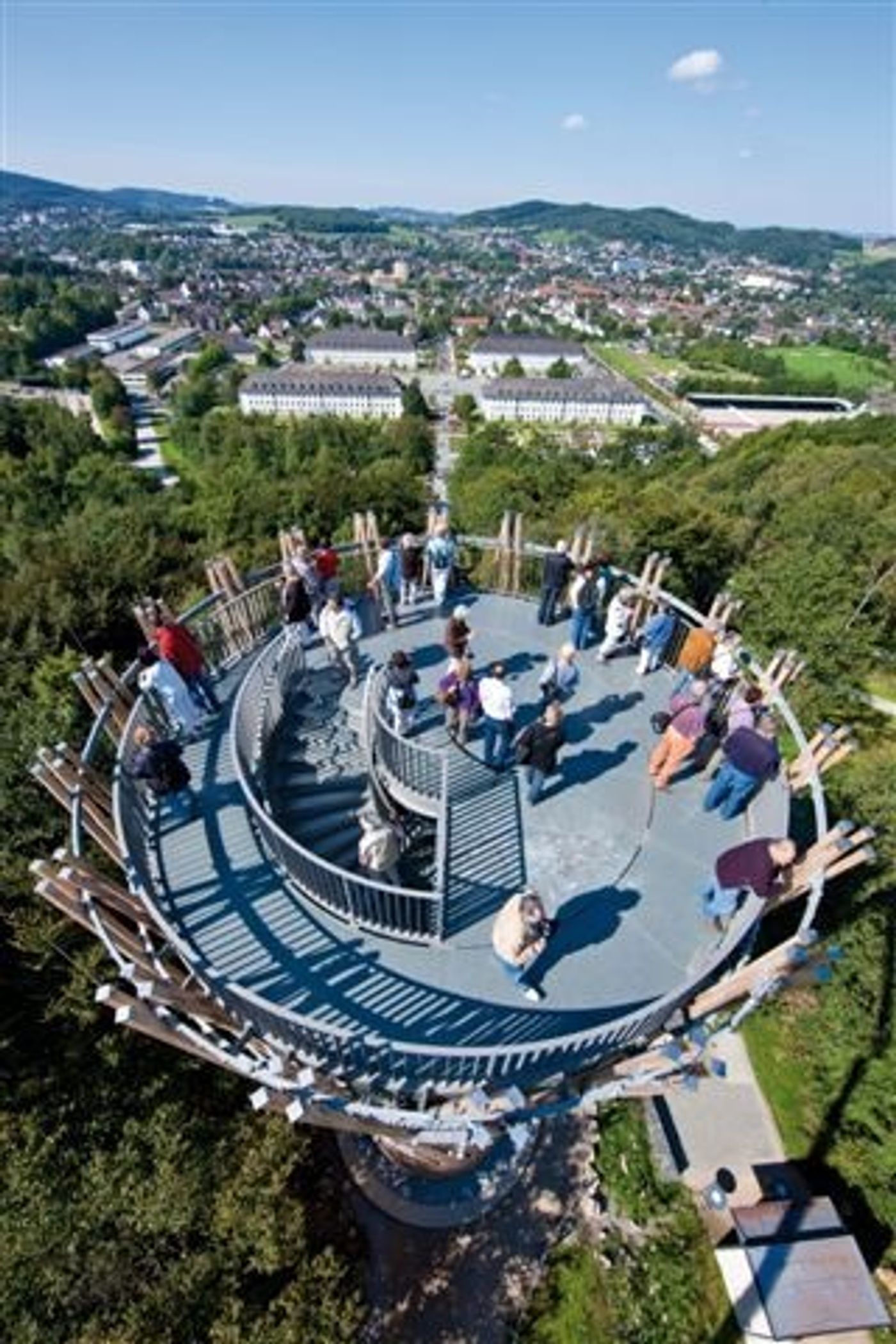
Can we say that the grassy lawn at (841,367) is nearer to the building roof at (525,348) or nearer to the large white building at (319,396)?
the building roof at (525,348)

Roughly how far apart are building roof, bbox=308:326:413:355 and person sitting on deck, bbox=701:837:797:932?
176 m

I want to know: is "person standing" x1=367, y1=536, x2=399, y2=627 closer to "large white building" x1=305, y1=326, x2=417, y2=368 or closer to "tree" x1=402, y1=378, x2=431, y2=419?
"tree" x1=402, y1=378, x2=431, y2=419

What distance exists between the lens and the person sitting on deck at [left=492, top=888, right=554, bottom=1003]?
8.65 metres

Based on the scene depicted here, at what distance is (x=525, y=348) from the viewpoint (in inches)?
6580

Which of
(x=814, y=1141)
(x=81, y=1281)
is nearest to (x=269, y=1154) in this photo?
(x=81, y=1281)

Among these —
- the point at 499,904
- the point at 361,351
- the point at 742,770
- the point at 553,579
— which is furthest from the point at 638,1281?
the point at 361,351

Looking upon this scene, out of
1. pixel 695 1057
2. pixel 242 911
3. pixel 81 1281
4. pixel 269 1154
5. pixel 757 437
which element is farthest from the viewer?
pixel 757 437

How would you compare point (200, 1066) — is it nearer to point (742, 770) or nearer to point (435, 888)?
point (435, 888)

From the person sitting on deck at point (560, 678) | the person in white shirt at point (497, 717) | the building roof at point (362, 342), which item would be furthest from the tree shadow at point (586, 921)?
the building roof at point (362, 342)

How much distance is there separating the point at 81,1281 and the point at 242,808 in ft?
27.1

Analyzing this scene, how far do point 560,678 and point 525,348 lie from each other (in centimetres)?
17562

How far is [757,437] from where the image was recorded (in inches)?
3196

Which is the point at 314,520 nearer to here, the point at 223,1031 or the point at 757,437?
the point at 223,1031

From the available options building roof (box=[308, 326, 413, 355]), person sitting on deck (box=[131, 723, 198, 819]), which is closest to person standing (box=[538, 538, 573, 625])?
person sitting on deck (box=[131, 723, 198, 819])
